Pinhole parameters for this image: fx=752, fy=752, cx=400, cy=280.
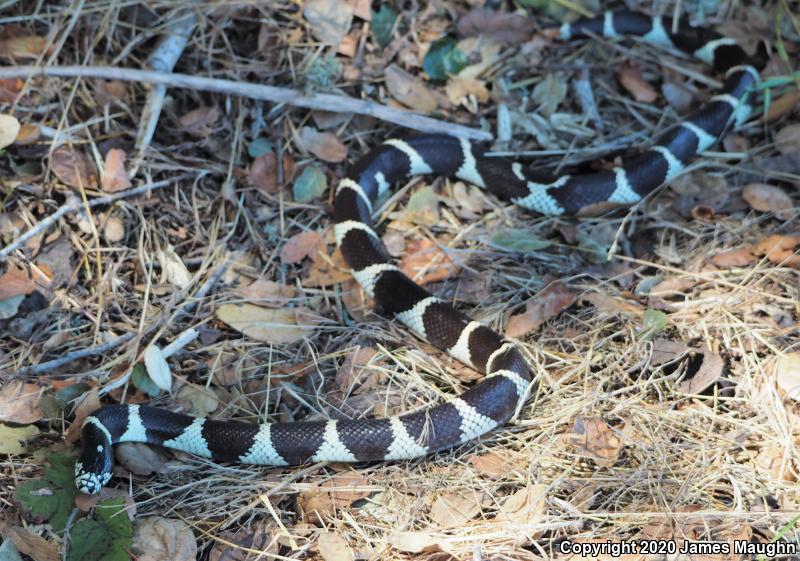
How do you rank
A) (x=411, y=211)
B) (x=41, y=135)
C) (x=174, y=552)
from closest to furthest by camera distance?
1. (x=174, y=552)
2. (x=41, y=135)
3. (x=411, y=211)

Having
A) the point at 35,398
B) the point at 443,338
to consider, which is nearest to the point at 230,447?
the point at 35,398

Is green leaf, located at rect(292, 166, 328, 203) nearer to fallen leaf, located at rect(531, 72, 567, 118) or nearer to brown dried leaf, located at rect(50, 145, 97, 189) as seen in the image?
brown dried leaf, located at rect(50, 145, 97, 189)

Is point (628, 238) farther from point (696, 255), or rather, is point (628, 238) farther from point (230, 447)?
point (230, 447)

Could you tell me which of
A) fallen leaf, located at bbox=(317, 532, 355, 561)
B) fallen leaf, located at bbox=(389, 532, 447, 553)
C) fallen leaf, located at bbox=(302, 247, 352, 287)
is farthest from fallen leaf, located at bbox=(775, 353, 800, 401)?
fallen leaf, located at bbox=(302, 247, 352, 287)

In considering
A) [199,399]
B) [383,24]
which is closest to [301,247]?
[199,399]

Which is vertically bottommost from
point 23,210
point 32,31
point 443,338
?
point 443,338

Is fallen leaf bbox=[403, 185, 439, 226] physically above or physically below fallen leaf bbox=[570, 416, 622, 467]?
above

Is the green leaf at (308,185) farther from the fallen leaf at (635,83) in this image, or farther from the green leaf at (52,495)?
the fallen leaf at (635,83)
